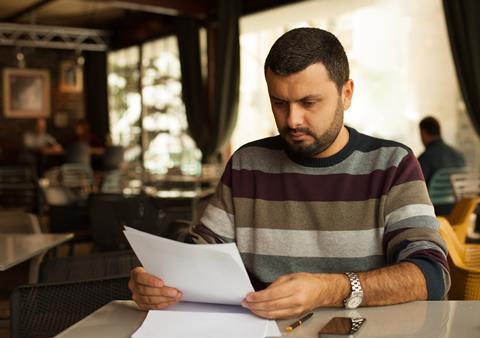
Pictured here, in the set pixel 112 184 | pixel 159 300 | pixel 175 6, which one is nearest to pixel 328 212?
pixel 159 300

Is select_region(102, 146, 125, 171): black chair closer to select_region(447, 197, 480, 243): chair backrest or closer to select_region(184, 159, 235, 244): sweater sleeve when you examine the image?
select_region(447, 197, 480, 243): chair backrest

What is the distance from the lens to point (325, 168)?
184cm

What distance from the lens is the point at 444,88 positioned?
7344 mm

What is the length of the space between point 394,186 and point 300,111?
300mm

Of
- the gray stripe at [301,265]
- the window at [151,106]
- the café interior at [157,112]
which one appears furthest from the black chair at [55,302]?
the window at [151,106]

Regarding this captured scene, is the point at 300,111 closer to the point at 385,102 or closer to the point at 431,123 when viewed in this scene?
the point at 431,123

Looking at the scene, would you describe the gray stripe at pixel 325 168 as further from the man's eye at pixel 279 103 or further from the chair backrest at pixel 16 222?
the chair backrest at pixel 16 222

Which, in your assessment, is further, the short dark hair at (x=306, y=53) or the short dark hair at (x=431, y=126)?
the short dark hair at (x=431, y=126)

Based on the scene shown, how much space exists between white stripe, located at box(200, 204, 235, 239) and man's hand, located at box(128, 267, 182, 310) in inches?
15.8

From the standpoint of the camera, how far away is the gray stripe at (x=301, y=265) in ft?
5.80

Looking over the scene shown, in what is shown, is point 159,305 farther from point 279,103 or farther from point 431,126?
point 431,126

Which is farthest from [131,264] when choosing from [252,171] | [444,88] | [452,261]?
[444,88]

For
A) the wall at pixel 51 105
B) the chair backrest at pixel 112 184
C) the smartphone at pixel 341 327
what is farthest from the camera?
the wall at pixel 51 105

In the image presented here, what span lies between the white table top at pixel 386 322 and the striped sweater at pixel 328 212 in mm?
137
